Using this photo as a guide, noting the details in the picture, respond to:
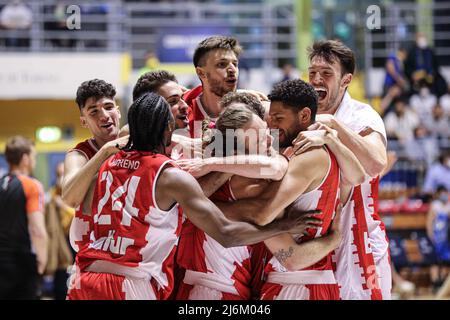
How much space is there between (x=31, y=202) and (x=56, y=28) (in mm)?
8183

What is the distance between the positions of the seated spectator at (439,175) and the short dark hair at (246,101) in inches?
424

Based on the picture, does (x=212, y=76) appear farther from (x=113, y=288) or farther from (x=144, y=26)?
(x=144, y=26)

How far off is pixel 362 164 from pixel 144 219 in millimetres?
1496

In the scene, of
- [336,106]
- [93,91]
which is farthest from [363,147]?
[93,91]

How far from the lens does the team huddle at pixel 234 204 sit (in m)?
4.91

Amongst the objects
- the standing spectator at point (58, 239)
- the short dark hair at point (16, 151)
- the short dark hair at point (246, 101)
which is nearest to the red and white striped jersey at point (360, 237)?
the short dark hair at point (246, 101)

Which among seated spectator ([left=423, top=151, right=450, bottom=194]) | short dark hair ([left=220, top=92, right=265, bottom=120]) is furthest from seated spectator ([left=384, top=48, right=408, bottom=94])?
short dark hair ([left=220, top=92, right=265, bottom=120])

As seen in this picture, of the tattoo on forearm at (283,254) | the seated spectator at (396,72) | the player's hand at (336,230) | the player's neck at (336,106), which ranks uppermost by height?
the seated spectator at (396,72)

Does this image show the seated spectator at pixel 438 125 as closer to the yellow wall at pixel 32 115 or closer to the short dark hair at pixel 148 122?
the yellow wall at pixel 32 115

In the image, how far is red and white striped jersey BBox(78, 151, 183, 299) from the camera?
16.0ft

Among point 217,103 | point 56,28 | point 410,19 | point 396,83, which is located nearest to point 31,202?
point 217,103

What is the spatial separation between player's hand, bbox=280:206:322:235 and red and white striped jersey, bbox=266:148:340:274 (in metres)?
0.03

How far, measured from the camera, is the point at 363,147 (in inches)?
216

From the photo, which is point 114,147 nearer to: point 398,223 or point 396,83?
point 398,223
